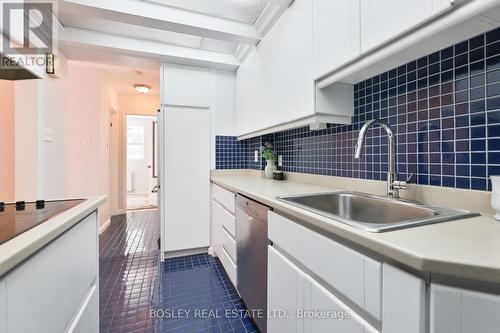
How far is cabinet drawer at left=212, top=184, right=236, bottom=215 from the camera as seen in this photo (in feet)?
6.21

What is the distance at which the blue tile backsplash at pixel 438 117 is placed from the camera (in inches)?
33.9

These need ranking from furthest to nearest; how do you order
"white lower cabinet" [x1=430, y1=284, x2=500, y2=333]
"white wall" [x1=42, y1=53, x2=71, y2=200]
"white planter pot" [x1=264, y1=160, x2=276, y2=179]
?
"white planter pot" [x1=264, y1=160, x2=276, y2=179] → "white wall" [x1=42, y1=53, x2=71, y2=200] → "white lower cabinet" [x1=430, y1=284, x2=500, y2=333]

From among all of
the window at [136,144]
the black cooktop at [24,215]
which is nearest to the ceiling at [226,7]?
the black cooktop at [24,215]

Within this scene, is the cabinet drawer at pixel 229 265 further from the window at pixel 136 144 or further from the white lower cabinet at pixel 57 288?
the window at pixel 136 144

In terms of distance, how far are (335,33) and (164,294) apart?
2.13m

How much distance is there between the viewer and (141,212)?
4.56 meters

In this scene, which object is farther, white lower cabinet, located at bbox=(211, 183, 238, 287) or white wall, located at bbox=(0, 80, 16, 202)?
white lower cabinet, located at bbox=(211, 183, 238, 287)

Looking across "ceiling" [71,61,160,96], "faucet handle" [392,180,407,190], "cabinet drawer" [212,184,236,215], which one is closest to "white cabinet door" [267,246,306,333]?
"faucet handle" [392,180,407,190]

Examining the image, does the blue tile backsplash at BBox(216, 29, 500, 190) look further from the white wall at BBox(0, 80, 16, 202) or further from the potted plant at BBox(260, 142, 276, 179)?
the white wall at BBox(0, 80, 16, 202)

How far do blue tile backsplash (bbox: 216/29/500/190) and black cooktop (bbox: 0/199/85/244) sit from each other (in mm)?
1526

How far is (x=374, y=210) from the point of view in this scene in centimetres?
119

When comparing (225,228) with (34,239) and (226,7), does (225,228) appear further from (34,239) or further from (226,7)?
(226,7)

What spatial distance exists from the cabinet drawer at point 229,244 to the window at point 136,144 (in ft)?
20.7

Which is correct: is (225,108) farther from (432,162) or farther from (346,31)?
(432,162)
